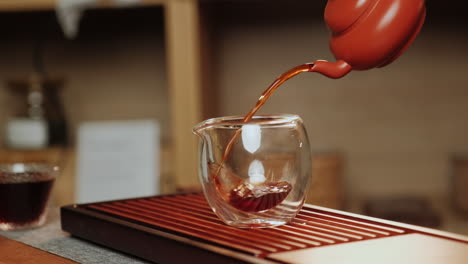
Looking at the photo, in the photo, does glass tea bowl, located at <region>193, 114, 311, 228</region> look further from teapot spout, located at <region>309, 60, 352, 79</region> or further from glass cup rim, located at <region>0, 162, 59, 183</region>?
glass cup rim, located at <region>0, 162, 59, 183</region>

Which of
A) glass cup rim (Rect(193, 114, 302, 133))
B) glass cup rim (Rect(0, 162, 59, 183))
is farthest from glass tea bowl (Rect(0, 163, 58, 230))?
glass cup rim (Rect(193, 114, 302, 133))

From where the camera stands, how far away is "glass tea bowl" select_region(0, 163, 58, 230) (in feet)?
3.20

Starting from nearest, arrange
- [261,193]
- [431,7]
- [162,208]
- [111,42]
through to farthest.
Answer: [261,193] → [162,208] → [431,7] → [111,42]

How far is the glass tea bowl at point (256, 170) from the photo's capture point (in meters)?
0.77

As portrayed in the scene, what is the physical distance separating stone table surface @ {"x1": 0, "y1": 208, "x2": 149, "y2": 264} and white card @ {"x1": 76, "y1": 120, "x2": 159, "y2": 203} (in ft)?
3.41

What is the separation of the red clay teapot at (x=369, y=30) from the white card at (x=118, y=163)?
1339 mm

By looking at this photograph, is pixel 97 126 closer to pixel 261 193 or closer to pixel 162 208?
pixel 162 208

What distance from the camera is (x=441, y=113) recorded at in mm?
2170

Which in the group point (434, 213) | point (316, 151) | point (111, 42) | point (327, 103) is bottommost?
point (434, 213)

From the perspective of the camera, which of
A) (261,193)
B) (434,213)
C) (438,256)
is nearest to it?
(438,256)

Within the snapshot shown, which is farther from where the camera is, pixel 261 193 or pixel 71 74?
pixel 71 74

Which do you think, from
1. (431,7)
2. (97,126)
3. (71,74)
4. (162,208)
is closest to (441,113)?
(431,7)

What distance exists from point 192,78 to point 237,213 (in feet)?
3.75

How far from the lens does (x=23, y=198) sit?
988 mm
